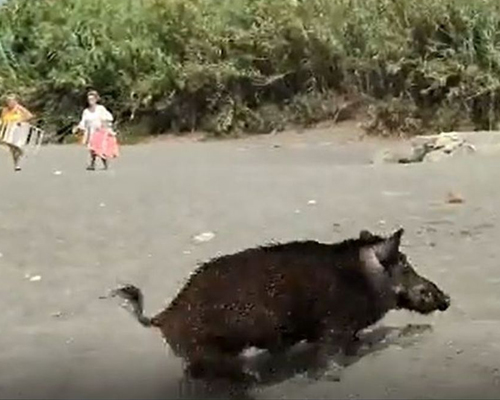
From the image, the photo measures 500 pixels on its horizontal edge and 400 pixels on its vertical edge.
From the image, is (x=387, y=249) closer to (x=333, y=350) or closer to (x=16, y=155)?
(x=333, y=350)

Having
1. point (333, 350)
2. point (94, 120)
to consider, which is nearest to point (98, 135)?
point (94, 120)

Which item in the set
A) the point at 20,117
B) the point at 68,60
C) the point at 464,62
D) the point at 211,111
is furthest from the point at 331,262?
the point at 68,60

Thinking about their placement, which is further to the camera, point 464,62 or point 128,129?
point 128,129

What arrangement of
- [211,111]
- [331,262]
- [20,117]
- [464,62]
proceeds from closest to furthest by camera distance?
[331,262] < [20,117] < [464,62] < [211,111]

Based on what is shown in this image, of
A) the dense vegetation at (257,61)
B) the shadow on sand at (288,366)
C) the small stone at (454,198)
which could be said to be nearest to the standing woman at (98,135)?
the small stone at (454,198)

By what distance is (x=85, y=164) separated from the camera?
20.9 metres

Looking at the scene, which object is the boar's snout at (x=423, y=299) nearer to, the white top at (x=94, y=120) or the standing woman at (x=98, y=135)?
the standing woman at (x=98, y=135)

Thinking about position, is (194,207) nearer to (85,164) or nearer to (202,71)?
(85,164)

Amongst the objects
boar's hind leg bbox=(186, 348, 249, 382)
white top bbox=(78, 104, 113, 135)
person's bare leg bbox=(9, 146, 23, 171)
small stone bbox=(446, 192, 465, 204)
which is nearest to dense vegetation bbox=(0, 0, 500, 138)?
white top bbox=(78, 104, 113, 135)

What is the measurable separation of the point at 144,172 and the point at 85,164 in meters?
3.31

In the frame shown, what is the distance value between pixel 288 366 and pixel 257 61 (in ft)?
79.1

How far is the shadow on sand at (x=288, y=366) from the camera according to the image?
19.7ft

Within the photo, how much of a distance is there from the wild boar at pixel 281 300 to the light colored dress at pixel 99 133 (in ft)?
44.6

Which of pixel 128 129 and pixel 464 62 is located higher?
pixel 464 62
